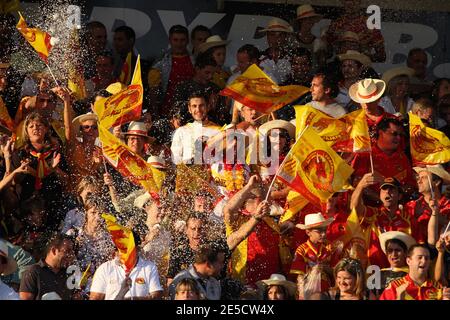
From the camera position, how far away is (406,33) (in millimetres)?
22094

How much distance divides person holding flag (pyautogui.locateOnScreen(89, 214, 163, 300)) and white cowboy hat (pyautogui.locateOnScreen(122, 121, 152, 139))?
1.72 m

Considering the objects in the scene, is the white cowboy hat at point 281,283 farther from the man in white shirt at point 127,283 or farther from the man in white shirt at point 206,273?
the man in white shirt at point 127,283

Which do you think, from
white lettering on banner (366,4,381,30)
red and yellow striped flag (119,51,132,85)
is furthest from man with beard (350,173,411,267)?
white lettering on banner (366,4,381,30)

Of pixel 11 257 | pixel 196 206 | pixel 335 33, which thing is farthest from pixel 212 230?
pixel 335 33

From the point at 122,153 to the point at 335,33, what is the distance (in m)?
3.41

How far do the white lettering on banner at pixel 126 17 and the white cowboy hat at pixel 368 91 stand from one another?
119 inches

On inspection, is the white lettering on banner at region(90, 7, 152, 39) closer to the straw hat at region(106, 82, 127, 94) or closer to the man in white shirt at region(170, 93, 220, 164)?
the straw hat at region(106, 82, 127, 94)

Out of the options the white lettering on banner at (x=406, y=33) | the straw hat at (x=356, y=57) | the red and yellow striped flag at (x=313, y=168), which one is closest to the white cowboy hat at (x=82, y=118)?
the red and yellow striped flag at (x=313, y=168)

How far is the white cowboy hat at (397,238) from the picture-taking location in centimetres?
1788

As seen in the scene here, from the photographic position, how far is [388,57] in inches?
850

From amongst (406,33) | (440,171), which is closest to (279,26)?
(406,33)

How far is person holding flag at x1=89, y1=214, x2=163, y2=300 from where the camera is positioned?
56.9 feet

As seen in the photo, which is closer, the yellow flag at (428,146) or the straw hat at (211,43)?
the yellow flag at (428,146)

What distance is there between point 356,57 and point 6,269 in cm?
461
